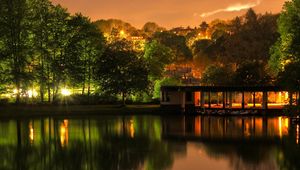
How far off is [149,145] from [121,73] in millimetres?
33601

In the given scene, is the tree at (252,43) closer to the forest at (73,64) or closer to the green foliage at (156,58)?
the forest at (73,64)

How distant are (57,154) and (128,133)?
33.8 feet

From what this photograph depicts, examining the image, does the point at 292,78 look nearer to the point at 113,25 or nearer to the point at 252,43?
the point at 252,43

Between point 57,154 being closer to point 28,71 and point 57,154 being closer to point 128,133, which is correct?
point 128,133

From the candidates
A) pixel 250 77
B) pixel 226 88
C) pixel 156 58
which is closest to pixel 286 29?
pixel 226 88

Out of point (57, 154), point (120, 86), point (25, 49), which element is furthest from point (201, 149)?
point (25, 49)

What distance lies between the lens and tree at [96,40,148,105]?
2516 inches

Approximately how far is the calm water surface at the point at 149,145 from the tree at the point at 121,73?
17.1m

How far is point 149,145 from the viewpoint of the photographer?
31.7m

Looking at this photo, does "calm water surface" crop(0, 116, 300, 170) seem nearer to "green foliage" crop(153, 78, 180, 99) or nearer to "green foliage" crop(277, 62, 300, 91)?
"green foliage" crop(277, 62, 300, 91)

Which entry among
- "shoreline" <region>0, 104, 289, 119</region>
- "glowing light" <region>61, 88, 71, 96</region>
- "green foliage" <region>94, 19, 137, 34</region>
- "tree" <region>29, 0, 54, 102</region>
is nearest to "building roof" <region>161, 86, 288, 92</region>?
"shoreline" <region>0, 104, 289, 119</region>

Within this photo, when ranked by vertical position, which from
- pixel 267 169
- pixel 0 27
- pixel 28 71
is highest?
pixel 0 27

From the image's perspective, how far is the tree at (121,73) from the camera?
210 feet

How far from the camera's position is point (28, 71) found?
68500mm
